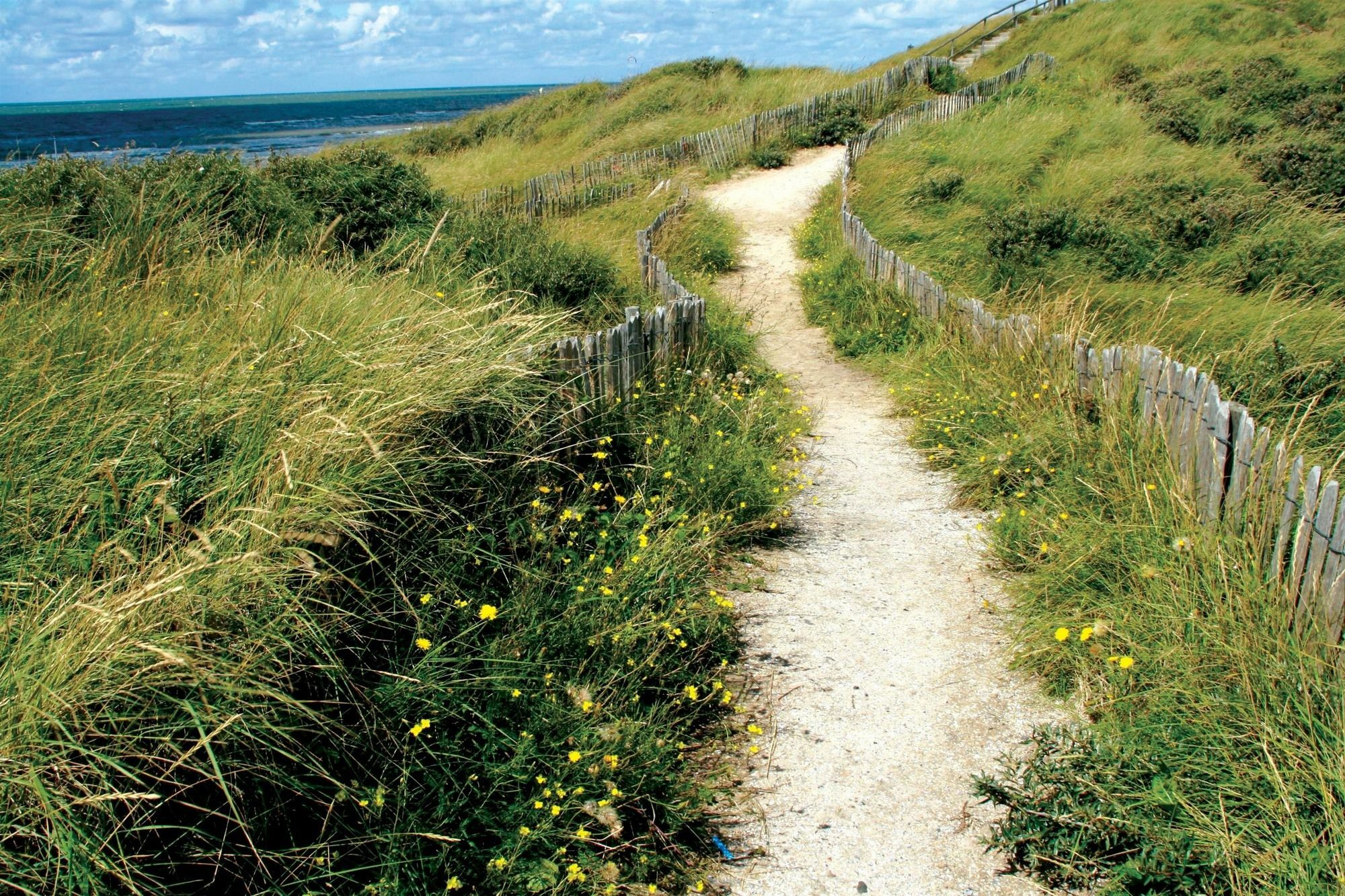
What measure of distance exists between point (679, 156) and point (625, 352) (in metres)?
13.7

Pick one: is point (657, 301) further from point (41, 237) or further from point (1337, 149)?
point (1337, 149)

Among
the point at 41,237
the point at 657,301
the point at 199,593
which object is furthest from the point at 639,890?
the point at 657,301

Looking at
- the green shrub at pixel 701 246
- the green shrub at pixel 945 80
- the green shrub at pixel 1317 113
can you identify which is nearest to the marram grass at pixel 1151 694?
the green shrub at pixel 701 246

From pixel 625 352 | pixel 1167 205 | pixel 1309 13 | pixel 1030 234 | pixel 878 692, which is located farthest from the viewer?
pixel 1309 13

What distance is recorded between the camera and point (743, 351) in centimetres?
848

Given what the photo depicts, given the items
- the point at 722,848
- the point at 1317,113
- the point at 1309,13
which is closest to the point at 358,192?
the point at 722,848

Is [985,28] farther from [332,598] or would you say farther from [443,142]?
[332,598]

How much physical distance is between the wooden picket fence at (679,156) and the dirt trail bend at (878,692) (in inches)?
346

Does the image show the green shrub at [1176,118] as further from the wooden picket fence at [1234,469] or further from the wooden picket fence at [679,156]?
the wooden picket fence at [1234,469]

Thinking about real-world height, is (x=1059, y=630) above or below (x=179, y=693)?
below

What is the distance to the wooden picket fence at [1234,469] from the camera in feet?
11.1

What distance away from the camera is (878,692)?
4.11m

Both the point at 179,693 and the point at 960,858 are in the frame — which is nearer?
the point at 179,693

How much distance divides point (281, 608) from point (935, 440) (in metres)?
5.22
